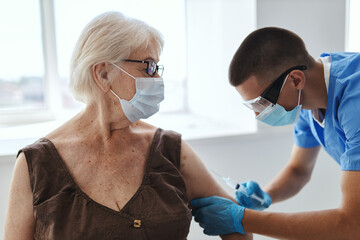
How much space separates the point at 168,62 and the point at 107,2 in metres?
0.57

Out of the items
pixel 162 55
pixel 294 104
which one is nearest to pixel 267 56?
pixel 294 104

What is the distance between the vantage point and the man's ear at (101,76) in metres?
1.32

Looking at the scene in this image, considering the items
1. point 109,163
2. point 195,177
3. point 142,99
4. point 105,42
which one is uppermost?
point 105,42

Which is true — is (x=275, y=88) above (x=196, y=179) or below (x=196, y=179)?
above

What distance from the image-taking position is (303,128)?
177 cm

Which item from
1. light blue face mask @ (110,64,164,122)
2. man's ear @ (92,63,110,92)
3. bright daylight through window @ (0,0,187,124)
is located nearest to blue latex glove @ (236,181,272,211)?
light blue face mask @ (110,64,164,122)

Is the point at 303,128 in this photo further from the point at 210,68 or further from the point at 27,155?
the point at 27,155

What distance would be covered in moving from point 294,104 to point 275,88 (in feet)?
0.40

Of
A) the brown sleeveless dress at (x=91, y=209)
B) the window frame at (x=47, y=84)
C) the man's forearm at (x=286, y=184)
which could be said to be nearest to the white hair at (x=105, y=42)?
the brown sleeveless dress at (x=91, y=209)

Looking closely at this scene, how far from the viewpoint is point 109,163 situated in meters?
1.34

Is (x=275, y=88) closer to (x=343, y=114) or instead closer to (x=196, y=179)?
(x=343, y=114)

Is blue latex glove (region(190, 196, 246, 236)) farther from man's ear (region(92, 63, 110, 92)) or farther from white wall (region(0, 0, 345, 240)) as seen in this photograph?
man's ear (region(92, 63, 110, 92))

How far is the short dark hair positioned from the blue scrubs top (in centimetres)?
13

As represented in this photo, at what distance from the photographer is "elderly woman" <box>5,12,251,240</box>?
3.97 feet
